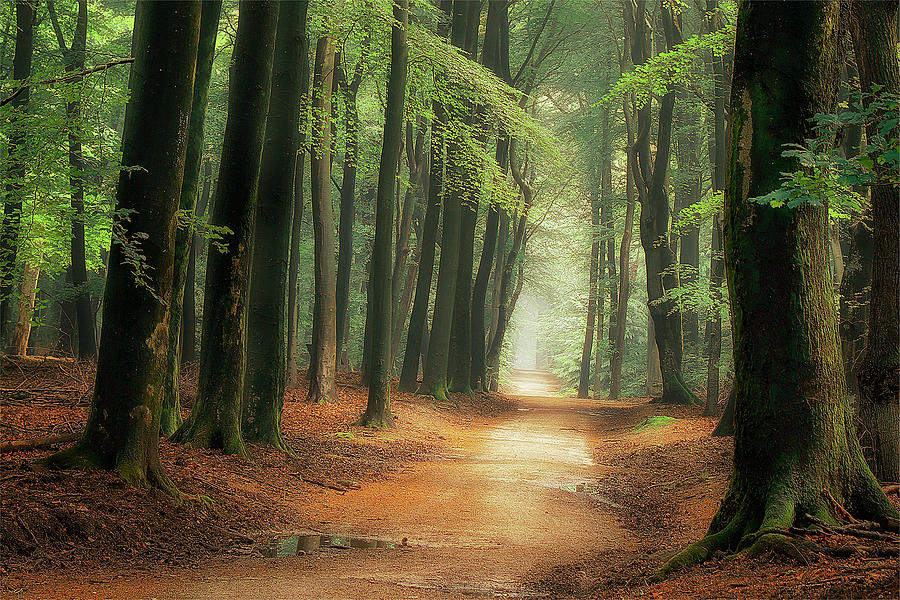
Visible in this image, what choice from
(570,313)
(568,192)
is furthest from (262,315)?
(570,313)

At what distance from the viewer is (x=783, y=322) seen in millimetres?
5875

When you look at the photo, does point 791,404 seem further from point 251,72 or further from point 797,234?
point 251,72

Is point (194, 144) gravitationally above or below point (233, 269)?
above

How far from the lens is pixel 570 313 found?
55.0m

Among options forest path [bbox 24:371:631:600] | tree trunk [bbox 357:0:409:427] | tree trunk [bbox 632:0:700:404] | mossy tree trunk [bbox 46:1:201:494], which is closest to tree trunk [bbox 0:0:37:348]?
mossy tree trunk [bbox 46:1:201:494]

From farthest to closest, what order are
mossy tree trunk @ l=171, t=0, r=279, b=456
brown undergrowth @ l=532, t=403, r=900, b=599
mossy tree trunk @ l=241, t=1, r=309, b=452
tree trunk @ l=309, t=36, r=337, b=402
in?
tree trunk @ l=309, t=36, r=337, b=402, mossy tree trunk @ l=241, t=1, r=309, b=452, mossy tree trunk @ l=171, t=0, r=279, b=456, brown undergrowth @ l=532, t=403, r=900, b=599

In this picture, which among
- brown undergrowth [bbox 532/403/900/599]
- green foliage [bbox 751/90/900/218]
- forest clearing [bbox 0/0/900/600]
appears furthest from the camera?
forest clearing [bbox 0/0/900/600]

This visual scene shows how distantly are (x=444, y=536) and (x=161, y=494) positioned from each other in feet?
10.2

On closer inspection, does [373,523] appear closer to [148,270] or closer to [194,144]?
[148,270]

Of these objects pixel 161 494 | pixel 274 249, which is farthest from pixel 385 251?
pixel 161 494

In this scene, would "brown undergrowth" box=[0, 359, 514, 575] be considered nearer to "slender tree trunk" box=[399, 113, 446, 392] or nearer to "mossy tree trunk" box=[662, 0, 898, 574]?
"mossy tree trunk" box=[662, 0, 898, 574]

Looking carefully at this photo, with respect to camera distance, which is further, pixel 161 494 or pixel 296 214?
pixel 296 214

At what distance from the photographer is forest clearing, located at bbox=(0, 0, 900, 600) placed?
5785 millimetres

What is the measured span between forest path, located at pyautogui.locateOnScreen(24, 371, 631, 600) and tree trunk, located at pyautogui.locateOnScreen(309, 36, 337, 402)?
3599 mm
